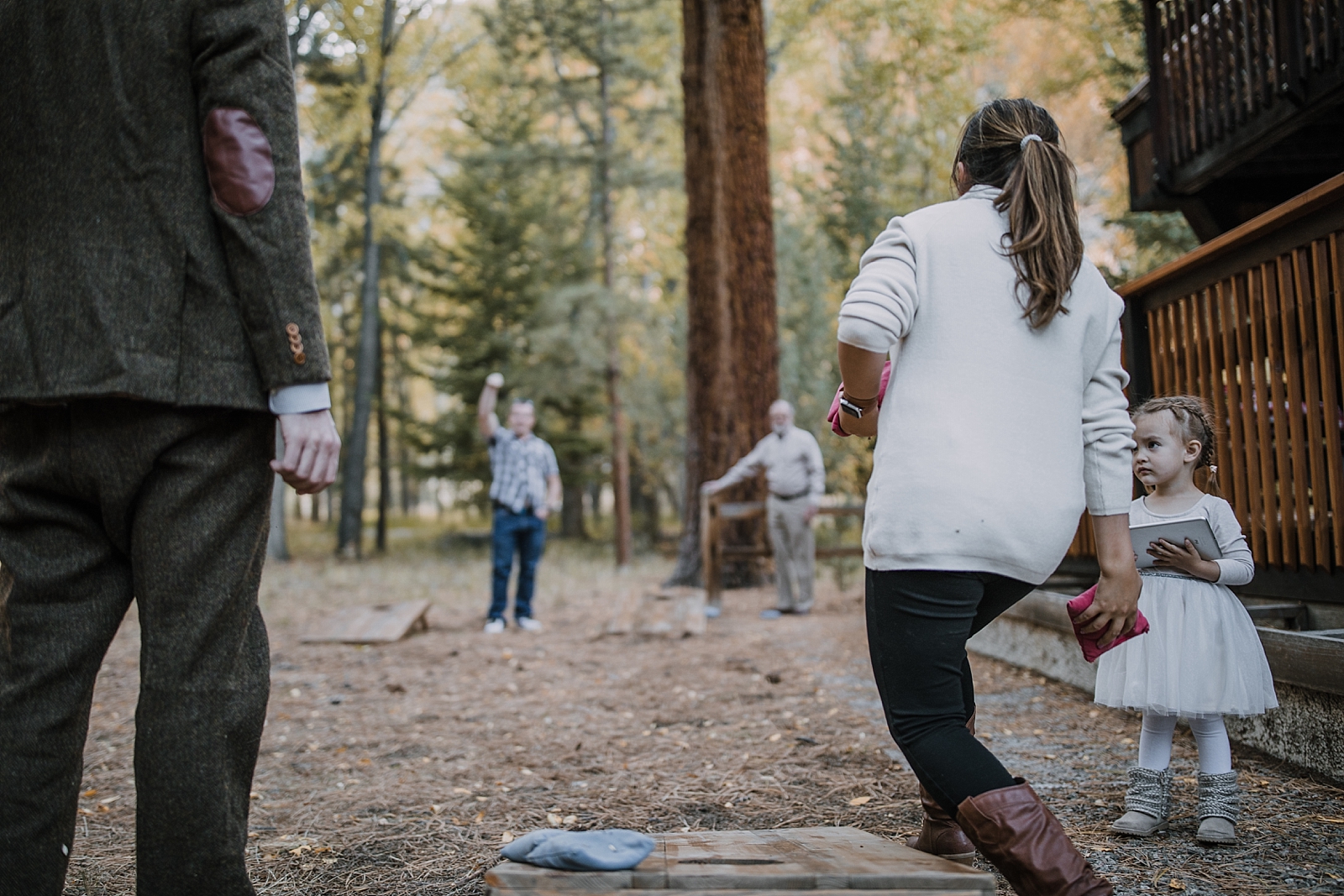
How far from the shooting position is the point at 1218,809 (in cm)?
274

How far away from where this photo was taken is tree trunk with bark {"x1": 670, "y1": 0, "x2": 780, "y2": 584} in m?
11.3

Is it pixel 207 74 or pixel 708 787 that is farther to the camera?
pixel 708 787

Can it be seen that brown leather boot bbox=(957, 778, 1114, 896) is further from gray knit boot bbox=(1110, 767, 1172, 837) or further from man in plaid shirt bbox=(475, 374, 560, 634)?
man in plaid shirt bbox=(475, 374, 560, 634)

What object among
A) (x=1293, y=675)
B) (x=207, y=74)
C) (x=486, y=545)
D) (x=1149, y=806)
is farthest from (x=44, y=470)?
(x=486, y=545)

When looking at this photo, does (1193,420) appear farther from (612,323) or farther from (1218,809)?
(612,323)

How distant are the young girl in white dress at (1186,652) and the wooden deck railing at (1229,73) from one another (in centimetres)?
386

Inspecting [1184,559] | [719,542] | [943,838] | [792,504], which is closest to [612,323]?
[719,542]

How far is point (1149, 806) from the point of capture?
2.85 metres

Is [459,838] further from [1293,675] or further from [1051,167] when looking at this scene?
[1293,675]

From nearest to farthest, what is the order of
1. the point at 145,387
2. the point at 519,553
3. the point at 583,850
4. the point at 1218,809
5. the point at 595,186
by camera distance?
the point at 145,387, the point at 583,850, the point at 1218,809, the point at 519,553, the point at 595,186

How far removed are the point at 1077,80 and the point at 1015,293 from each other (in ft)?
61.4

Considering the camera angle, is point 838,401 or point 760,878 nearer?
point 760,878

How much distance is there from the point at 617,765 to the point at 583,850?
2.28 metres

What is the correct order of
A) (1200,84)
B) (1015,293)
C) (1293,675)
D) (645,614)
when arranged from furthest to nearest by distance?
(645,614)
(1200,84)
(1293,675)
(1015,293)
